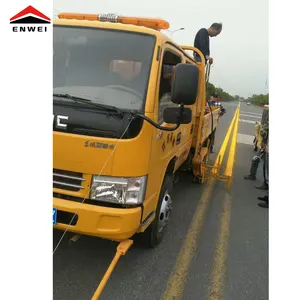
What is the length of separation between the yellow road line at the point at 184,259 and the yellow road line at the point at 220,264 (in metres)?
0.26

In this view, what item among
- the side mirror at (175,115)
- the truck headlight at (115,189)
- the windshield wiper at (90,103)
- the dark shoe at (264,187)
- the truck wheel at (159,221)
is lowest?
the dark shoe at (264,187)

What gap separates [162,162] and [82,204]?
0.96 m

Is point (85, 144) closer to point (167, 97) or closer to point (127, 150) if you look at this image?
point (127, 150)

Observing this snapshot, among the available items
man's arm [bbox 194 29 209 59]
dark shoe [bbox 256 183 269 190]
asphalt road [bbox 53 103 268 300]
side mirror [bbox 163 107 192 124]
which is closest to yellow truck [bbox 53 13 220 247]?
side mirror [bbox 163 107 192 124]

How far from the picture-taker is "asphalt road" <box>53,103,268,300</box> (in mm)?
2750

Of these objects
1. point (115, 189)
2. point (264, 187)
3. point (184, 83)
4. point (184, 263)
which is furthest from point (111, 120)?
point (264, 187)

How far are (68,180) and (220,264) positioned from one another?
6.18ft

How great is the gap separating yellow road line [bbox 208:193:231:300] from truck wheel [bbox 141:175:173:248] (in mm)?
673

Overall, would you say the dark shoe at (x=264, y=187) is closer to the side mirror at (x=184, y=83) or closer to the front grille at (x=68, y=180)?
the side mirror at (x=184, y=83)

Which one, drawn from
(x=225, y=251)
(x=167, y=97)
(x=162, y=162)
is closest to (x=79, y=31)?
(x=167, y=97)

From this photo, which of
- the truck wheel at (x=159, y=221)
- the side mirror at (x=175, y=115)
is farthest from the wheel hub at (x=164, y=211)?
the side mirror at (x=175, y=115)

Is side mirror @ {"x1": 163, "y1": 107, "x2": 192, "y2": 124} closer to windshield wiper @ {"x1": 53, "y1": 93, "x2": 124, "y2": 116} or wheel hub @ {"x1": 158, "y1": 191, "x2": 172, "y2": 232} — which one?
windshield wiper @ {"x1": 53, "y1": 93, "x2": 124, "y2": 116}

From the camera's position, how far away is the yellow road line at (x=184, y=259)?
109 inches

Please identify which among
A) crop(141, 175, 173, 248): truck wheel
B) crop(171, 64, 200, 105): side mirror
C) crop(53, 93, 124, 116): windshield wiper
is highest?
crop(171, 64, 200, 105): side mirror
